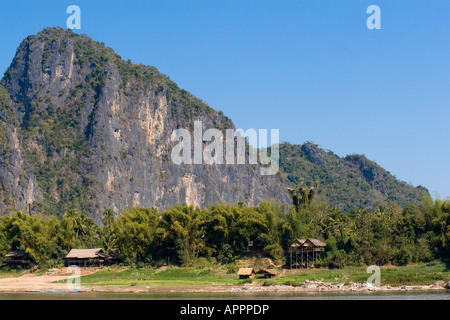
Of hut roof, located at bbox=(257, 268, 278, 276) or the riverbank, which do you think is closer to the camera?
the riverbank

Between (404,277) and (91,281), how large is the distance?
23.6 m

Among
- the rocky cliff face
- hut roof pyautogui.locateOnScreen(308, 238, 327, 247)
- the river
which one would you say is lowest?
the river

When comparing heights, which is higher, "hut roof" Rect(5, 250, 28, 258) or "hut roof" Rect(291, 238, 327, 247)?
"hut roof" Rect(291, 238, 327, 247)

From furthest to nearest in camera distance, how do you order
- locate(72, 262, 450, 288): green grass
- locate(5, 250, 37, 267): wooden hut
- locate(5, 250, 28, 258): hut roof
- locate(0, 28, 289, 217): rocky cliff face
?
locate(0, 28, 289, 217): rocky cliff face, locate(5, 250, 37, 267): wooden hut, locate(5, 250, 28, 258): hut roof, locate(72, 262, 450, 288): green grass

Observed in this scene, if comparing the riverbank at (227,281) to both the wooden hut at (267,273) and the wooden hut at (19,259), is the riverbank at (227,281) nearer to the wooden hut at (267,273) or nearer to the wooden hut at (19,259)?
the wooden hut at (267,273)

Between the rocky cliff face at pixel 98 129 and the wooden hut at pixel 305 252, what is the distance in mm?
84590

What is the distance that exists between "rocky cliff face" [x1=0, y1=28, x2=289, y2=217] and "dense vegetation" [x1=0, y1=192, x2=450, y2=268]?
68415mm

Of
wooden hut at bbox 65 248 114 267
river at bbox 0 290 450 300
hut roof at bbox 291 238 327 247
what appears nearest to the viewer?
river at bbox 0 290 450 300

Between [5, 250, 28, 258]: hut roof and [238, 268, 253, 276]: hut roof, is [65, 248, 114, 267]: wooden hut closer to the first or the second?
[5, 250, 28, 258]: hut roof

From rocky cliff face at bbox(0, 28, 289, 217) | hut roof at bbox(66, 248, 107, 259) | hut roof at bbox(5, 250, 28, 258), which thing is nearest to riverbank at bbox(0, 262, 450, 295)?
hut roof at bbox(66, 248, 107, 259)

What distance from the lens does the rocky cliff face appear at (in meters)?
139

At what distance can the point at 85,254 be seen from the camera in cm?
5922

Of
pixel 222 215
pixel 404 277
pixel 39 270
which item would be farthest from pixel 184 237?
pixel 404 277

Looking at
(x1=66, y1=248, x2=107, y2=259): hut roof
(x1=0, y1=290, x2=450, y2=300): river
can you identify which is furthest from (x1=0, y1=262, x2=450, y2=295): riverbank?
(x1=66, y1=248, x2=107, y2=259): hut roof
